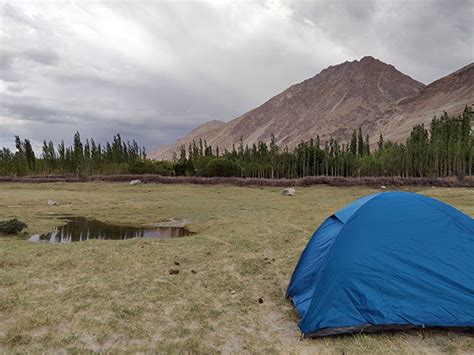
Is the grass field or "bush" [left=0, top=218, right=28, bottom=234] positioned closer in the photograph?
the grass field

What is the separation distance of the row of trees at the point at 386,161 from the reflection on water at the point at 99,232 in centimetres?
4480

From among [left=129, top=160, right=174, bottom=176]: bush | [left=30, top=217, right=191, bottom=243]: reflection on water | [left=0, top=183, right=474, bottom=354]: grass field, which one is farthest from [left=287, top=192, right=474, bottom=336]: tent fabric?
[left=129, top=160, right=174, bottom=176]: bush

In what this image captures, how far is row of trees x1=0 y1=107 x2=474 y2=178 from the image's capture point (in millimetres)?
55094

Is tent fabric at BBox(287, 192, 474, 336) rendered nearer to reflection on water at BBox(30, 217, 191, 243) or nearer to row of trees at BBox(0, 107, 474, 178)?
reflection on water at BBox(30, 217, 191, 243)

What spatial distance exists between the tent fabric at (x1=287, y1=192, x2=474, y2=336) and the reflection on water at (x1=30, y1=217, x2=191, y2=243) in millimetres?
12513

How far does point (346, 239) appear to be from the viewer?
6215 mm

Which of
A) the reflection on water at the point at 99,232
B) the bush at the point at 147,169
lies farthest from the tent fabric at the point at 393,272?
the bush at the point at 147,169

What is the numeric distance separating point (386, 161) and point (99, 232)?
54.5m

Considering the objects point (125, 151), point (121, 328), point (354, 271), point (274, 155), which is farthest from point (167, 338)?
point (125, 151)

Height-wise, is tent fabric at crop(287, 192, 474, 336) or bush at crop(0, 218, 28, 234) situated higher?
tent fabric at crop(287, 192, 474, 336)

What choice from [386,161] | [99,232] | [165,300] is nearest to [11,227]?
[99,232]

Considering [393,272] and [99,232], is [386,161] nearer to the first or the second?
[99,232]

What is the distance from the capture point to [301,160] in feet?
239

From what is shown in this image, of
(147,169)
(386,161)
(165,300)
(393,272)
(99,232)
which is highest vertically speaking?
(386,161)
